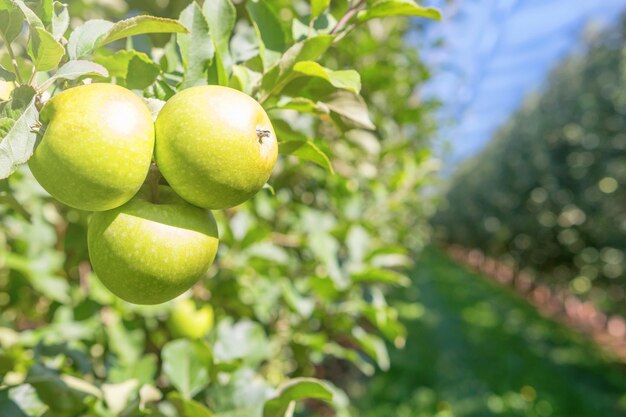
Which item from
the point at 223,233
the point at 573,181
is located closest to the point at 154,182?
the point at 223,233

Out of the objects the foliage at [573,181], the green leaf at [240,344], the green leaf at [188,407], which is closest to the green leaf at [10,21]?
the green leaf at [188,407]

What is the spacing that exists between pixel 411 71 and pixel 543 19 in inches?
806

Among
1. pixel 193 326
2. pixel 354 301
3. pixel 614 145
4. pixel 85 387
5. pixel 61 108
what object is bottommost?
pixel 614 145

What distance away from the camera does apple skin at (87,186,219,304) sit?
18.0 inches

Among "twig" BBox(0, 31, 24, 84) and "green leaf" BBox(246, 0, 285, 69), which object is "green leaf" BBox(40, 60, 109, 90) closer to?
"twig" BBox(0, 31, 24, 84)

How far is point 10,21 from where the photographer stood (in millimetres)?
430

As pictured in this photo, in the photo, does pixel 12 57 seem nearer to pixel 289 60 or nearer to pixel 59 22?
pixel 59 22

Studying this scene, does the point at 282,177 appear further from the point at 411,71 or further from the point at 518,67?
the point at 518,67

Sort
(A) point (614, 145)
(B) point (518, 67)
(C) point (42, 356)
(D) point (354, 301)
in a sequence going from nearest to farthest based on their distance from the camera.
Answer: (C) point (42, 356)
(D) point (354, 301)
(A) point (614, 145)
(B) point (518, 67)

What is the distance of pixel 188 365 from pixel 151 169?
45cm

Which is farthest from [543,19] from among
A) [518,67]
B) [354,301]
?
[354,301]

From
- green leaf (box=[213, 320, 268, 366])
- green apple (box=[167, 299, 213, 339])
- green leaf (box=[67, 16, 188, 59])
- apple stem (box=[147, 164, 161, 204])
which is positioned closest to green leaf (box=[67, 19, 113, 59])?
green leaf (box=[67, 16, 188, 59])

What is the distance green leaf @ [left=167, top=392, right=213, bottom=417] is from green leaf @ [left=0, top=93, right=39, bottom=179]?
377 mm

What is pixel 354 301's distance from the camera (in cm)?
136
